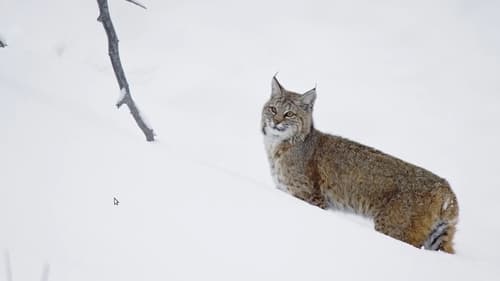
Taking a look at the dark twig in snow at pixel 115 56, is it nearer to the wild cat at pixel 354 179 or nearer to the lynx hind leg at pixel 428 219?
the wild cat at pixel 354 179

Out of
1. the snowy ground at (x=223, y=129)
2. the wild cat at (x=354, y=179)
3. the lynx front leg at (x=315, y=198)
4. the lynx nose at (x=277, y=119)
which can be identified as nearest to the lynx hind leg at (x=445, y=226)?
the wild cat at (x=354, y=179)

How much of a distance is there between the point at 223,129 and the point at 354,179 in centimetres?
407

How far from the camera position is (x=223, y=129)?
29.3 feet

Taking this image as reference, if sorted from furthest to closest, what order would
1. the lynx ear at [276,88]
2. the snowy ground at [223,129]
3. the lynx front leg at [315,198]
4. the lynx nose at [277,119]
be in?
the lynx ear at [276,88] < the lynx nose at [277,119] < the lynx front leg at [315,198] < the snowy ground at [223,129]

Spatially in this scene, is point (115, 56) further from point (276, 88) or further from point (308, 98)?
point (308, 98)

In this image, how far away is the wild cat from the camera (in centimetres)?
465

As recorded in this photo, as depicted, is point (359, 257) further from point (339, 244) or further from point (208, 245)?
point (208, 245)

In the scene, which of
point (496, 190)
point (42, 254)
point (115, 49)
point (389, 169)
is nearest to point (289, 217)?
point (42, 254)

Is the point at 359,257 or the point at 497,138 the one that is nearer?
the point at 359,257

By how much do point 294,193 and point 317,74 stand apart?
657cm

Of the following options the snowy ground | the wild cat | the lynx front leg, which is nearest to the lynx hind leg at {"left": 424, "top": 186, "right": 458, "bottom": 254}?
the wild cat

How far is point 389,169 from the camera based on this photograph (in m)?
5.04

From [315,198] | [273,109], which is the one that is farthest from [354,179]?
[273,109]

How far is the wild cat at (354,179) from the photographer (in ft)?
15.3
